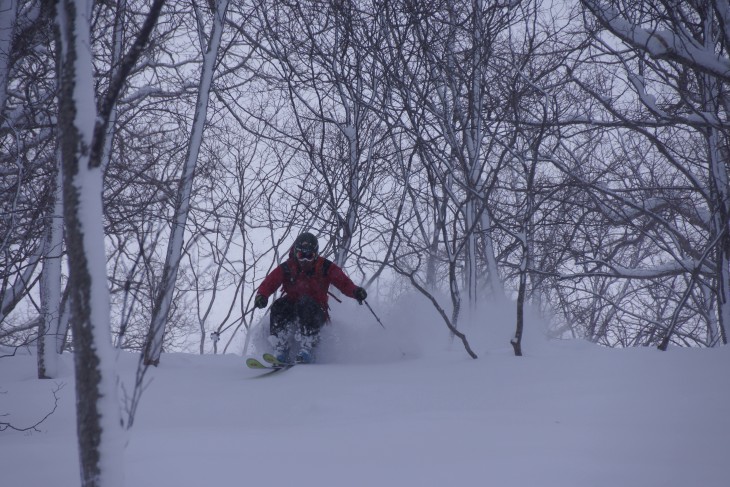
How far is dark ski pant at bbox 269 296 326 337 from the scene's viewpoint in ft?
19.9

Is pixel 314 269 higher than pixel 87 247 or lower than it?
higher

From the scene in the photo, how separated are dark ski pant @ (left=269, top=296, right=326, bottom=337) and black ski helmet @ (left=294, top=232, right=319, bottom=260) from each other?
437 mm

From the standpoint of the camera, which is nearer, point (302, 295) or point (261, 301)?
point (261, 301)

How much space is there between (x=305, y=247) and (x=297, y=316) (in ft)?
2.39

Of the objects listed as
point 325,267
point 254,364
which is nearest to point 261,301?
point 254,364

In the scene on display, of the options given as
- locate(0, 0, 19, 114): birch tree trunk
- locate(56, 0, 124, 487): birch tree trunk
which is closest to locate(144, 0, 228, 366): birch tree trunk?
locate(0, 0, 19, 114): birch tree trunk

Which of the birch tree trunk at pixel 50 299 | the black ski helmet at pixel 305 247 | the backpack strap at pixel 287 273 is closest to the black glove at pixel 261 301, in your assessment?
the backpack strap at pixel 287 273

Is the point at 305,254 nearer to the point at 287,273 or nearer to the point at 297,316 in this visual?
the point at 287,273

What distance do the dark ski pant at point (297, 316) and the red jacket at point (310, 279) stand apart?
0.45 feet

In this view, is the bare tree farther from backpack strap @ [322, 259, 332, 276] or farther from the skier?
backpack strap @ [322, 259, 332, 276]

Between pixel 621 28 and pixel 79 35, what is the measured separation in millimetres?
4347

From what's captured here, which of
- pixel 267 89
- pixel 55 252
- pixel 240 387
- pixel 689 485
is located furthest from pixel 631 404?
pixel 267 89

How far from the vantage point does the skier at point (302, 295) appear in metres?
6.02

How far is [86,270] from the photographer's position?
1.78 meters
